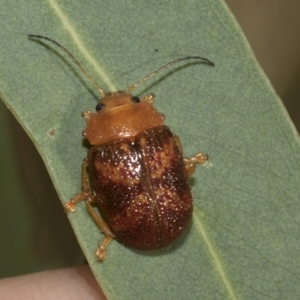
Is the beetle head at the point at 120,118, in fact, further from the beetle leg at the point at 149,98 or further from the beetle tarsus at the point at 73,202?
the beetle tarsus at the point at 73,202

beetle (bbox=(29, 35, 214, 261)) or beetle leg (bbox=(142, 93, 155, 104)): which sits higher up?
beetle leg (bbox=(142, 93, 155, 104))

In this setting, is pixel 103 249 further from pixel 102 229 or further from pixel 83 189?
pixel 83 189

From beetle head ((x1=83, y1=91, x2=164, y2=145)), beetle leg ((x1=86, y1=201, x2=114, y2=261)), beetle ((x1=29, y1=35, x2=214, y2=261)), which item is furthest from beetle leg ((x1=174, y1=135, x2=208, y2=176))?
beetle leg ((x1=86, y1=201, x2=114, y2=261))

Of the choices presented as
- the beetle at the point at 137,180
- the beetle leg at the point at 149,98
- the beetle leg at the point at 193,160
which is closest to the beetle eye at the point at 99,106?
the beetle at the point at 137,180

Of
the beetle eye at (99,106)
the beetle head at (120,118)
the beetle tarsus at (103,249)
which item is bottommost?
the beetle tarsus at (103,249)

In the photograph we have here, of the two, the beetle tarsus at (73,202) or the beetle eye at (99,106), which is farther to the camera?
the beetle eye at (99,106)

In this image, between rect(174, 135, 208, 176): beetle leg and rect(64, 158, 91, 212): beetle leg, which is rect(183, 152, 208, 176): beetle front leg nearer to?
rect(174, 135, 208, 176): beetle leg
